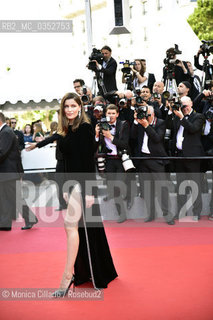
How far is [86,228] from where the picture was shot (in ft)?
17.1

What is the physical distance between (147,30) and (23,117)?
12363 millimetres

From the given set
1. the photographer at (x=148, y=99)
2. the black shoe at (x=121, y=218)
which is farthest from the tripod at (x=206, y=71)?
the black shoe at (x=121, y=218)

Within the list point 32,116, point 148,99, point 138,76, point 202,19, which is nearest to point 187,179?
point 148,99

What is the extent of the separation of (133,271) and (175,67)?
16.7 feet

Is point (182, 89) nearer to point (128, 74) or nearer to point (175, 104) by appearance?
point (175, 104)

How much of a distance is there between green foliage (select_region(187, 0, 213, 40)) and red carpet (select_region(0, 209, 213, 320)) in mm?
23732

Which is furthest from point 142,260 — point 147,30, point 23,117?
point 23,117

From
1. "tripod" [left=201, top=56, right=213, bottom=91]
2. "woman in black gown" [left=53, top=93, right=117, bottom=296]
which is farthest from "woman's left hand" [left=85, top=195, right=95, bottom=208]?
"tripod" [left=201, top=56, right=213, bottom=91]

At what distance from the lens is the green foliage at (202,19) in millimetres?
30438

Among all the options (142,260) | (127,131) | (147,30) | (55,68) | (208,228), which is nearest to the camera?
(142,260)

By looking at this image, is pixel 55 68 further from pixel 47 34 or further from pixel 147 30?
pixel 147 30

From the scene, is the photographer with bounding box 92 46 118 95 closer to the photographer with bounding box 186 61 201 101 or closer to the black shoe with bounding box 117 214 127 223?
the photographer with bounding box 186 61 201 101

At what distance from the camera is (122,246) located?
7090 millimetres

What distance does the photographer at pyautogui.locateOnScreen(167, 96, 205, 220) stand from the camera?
8258 mm
